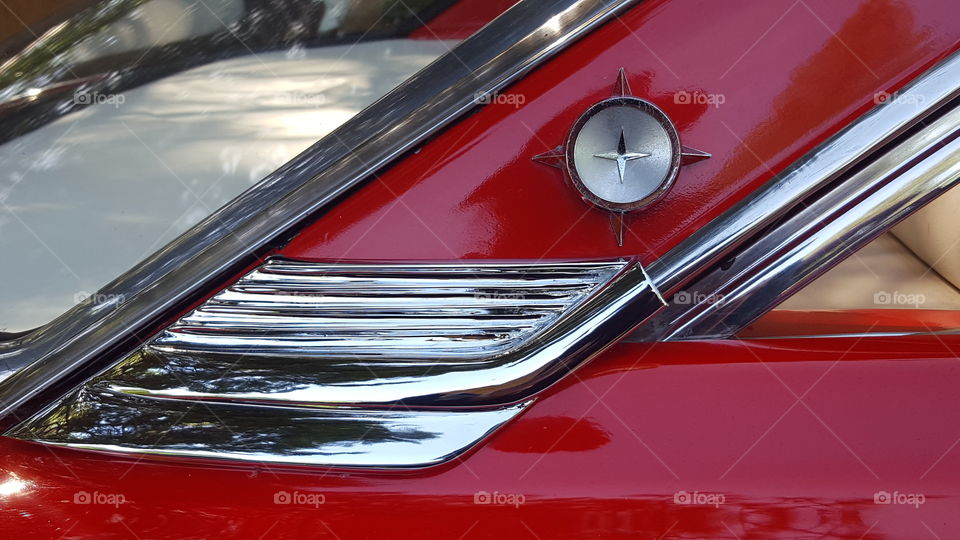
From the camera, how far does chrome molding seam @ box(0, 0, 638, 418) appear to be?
3.51ft

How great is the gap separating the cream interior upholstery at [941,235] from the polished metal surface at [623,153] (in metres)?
1.12

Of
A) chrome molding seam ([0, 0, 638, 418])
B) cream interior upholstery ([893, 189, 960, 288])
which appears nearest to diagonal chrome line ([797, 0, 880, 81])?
chrome molding seam ([0, 0, 638, 418])

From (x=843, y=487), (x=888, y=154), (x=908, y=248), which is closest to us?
(x=843, y=487)

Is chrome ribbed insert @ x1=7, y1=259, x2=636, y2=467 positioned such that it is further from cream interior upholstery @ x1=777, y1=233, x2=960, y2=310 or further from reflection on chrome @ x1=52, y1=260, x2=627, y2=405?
cream interior upholstery @ x1=777, y1=233, x2=960, y2=310

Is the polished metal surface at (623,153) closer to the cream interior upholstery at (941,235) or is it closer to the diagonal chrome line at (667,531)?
the diagonal chrome line at (667,531)

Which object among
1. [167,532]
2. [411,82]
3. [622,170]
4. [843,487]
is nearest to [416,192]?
[411,82]

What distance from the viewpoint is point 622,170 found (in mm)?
1007

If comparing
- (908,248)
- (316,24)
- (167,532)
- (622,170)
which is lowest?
(167,532)

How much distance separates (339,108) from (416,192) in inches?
6.6

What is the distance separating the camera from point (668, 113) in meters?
1.08

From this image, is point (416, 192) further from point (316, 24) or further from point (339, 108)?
point (316, 24)

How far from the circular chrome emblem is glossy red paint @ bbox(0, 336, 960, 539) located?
0.76 feet

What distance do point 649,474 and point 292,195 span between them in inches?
23.7

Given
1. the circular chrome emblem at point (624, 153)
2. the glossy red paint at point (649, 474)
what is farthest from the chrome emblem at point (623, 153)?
the glossy red paint at point (649, 474)
